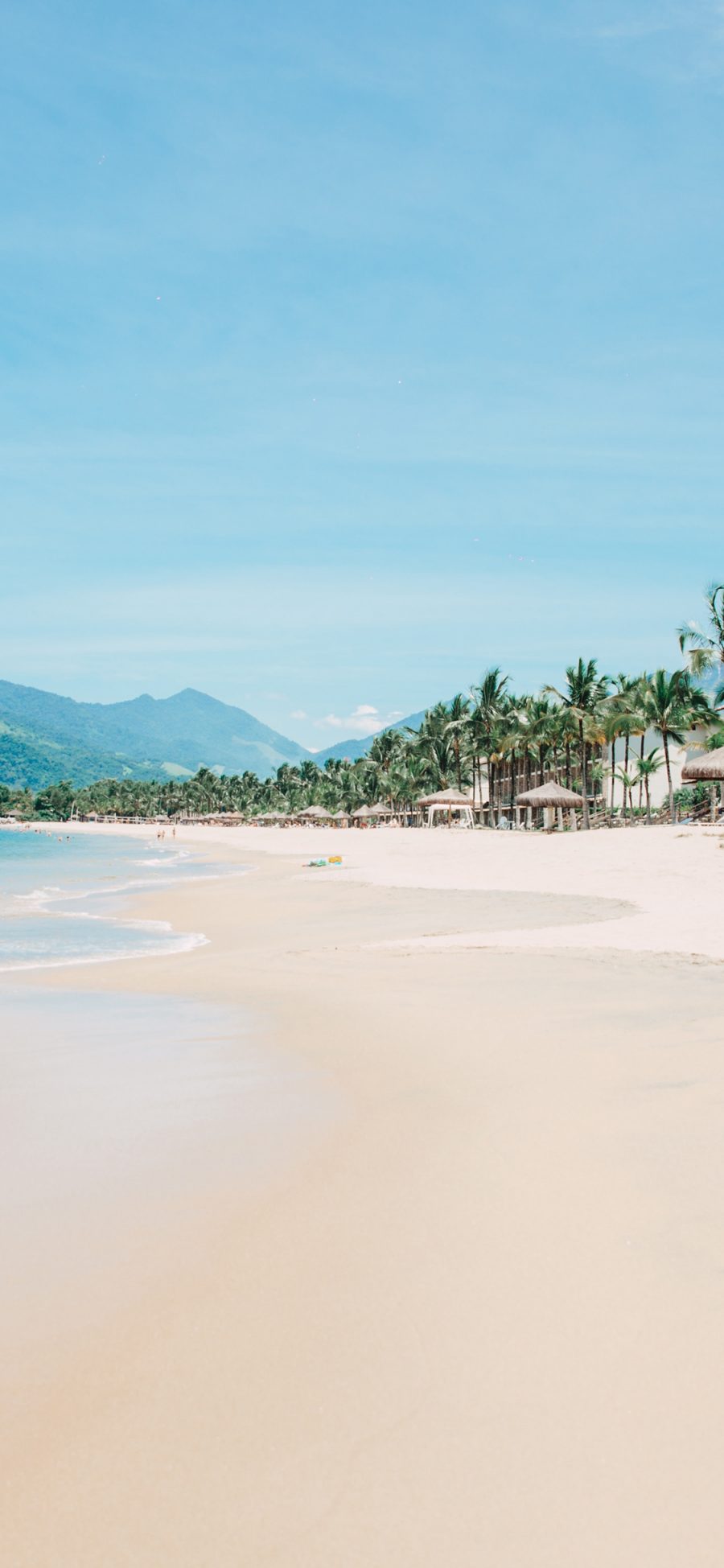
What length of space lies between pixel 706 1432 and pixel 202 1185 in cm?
267

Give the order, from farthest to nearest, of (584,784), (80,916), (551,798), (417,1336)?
(584,784), (551,798), (80,916), (417,1336)

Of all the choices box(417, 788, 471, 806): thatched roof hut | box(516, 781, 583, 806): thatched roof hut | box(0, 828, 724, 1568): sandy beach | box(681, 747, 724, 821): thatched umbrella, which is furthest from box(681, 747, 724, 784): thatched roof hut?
box(0, 828, 724, 1568): sandy beach

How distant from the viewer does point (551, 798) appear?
2121 inches

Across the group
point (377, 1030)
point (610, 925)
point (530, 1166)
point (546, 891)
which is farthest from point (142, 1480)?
point (546, 891)

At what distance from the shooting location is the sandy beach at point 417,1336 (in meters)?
2.44

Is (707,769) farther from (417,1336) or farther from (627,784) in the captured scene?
(417,1336)

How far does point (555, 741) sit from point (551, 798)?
9.40 meters

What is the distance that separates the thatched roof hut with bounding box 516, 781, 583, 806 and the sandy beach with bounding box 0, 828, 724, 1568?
4713 cm

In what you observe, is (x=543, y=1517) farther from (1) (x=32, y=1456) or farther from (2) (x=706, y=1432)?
(1) (x=32, y=1456)

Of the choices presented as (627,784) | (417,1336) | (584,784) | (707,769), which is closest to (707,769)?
(707,769)

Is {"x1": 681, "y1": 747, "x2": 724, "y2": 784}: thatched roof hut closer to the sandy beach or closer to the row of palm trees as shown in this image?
the row of palm trees

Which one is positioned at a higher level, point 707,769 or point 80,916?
point 707,769

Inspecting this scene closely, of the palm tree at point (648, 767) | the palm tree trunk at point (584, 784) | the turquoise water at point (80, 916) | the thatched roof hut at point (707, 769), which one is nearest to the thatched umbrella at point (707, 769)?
the thatched roof hut at point (707, 769)

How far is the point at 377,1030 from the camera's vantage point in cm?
795
